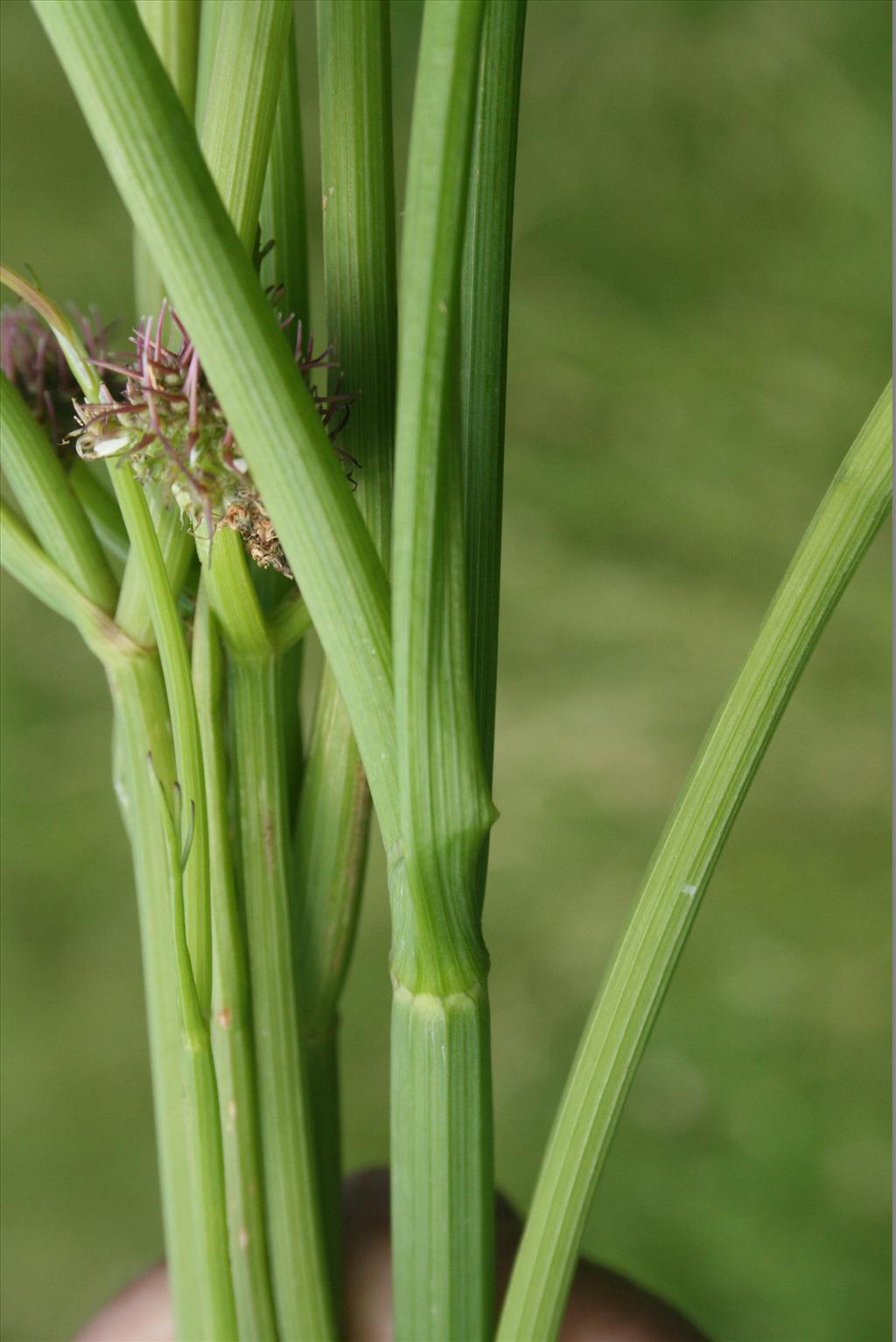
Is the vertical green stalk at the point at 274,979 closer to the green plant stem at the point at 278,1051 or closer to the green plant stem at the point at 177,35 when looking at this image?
the green plant stem at the point at 278,1051

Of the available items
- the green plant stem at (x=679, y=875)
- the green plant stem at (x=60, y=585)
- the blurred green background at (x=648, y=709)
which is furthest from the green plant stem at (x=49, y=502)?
the blurred green background at (x=648, y=709)

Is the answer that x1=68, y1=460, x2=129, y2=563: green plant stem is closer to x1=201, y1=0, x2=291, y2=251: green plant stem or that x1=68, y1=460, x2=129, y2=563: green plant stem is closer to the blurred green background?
x1=201, y1=0, x2=291, y2=251: green plant stem

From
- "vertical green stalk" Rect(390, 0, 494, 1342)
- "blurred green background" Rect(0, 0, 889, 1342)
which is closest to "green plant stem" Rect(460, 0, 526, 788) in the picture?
"vertical green stalk" Rect(390, 0, 494, 1342)

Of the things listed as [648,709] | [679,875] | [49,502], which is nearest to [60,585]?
[49,502]

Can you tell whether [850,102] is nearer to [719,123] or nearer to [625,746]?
[719,123]

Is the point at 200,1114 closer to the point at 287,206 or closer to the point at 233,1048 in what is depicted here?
the point at 233,1048

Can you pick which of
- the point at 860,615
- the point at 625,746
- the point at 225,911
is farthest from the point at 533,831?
the point at 225,911
